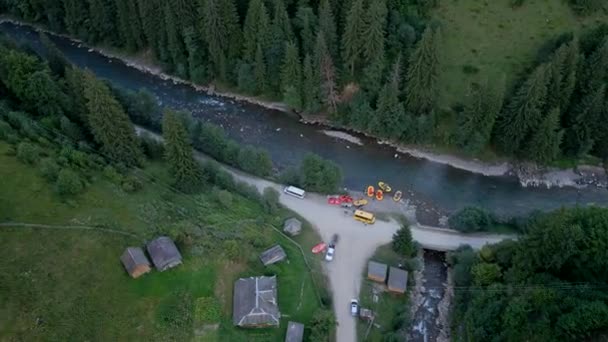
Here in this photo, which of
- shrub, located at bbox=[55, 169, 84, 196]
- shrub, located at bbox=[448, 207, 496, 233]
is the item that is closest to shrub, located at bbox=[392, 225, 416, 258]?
shrub, located at bbox=[448, 207, 496, 233]

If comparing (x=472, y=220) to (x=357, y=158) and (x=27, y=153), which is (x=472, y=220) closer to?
(x=357, y=158)

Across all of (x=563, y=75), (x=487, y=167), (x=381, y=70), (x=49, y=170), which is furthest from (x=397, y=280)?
(x=49, y=170)

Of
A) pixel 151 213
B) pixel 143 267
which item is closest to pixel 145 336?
pixel 143 267

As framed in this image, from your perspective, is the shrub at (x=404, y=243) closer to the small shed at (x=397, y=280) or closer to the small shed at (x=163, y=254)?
the small shed at (x=397, y=280)

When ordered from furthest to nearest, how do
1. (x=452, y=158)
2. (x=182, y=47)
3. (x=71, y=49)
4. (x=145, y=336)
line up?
(x=71, y=49), (x=182, y=47), (x=452, y=158), (x=145, y=336)

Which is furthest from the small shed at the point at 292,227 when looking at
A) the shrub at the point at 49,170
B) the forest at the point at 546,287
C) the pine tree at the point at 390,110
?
the shrub at the point at 49,170

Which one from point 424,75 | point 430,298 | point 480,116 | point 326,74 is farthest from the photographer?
point 326,74

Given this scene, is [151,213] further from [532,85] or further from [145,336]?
[532,85]
